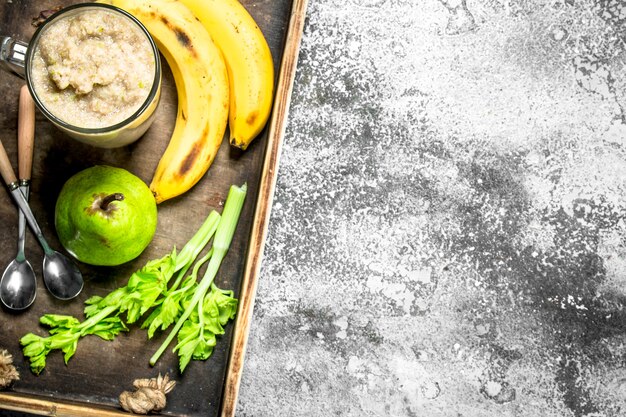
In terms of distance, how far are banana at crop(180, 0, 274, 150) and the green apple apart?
0.85ft

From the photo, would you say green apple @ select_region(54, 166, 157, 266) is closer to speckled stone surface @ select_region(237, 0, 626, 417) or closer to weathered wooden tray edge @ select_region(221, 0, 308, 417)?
weathered wooden tray edge @ select_region(221, 0, 308, 417)

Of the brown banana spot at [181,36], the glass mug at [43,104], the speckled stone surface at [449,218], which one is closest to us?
the glass mug at [43,104]

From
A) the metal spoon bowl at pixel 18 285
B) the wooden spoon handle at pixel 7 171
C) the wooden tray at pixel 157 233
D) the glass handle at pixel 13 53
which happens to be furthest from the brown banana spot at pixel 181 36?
the metal spoon bowl at pixel 18 285

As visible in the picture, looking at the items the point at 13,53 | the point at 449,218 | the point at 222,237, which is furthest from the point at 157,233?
the point at 449,218

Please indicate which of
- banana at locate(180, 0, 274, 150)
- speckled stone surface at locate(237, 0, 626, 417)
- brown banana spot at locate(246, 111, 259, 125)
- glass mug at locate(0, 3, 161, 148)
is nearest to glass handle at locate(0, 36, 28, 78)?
glass mug at locate(0, 3, 161, 148)

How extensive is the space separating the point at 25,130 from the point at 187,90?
0.38 metres

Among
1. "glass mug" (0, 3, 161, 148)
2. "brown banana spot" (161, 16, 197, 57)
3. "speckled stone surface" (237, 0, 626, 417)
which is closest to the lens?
"glass mug" (0, 3, 161, 148)

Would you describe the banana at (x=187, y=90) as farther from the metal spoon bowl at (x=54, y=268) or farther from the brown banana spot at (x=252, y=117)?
the metal spoon bowl at (x=54, y=268)

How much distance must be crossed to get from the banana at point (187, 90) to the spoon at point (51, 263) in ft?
0.87

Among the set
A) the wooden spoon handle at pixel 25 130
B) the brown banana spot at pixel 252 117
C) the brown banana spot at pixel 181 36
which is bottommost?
the wooden spoon handle at pixel 25 130

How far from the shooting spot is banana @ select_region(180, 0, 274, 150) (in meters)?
1.39

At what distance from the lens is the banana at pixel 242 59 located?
1395 mm

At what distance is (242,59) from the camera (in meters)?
1.40

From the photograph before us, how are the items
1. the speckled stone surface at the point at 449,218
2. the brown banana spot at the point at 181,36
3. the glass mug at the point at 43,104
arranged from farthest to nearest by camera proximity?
1. the speckled stone surface at the point at 449,218
2. the brown banana spot at the point at 181,36
3. the glass mug at the point at 43,104
